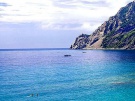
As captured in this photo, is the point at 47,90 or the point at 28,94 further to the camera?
the point at 47,90

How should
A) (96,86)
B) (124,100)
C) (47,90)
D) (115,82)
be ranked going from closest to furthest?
(124,100), (47,90), (96,86), (115,82)

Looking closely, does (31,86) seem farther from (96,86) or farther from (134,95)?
(134,95)

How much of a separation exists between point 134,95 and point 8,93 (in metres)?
44.7

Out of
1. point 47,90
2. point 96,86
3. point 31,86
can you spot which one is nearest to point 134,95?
point 96,86

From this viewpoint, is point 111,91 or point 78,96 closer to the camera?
point 78,96

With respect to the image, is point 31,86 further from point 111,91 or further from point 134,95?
point 134,95

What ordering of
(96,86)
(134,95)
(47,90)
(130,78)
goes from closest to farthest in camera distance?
1. (134,95)
2. (47,90)
3. (96,86)
4. (130,78)

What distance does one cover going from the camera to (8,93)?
94062mm

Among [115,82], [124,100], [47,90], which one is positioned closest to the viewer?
[124,100]

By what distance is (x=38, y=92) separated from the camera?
96.0 metres

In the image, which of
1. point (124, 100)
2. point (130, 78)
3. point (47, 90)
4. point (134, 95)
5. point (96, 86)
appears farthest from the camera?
point (130, 78)

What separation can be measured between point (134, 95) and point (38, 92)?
34.3 m

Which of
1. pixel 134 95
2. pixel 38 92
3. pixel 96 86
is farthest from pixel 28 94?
pixel 134 95

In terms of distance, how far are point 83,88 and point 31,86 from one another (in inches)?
860
